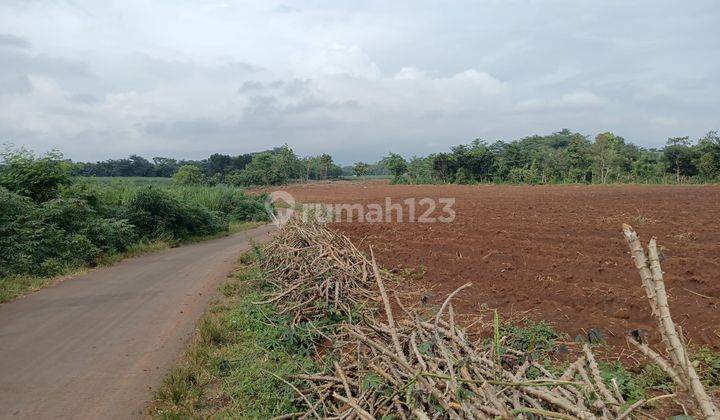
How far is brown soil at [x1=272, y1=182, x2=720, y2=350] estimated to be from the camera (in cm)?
514

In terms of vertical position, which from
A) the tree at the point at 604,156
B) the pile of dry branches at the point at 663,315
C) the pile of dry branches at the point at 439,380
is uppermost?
the tree at the point at 604,156

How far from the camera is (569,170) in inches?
1585

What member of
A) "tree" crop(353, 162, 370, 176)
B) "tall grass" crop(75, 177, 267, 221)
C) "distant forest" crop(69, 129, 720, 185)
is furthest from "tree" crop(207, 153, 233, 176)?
"tall grass" crop(75, 177, 267, 221)

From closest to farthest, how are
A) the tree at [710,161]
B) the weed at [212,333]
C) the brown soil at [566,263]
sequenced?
the brown soil at [566,263] → the weed at [212,333] → the tree at [710,161]

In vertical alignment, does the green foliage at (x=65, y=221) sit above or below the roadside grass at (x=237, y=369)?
above

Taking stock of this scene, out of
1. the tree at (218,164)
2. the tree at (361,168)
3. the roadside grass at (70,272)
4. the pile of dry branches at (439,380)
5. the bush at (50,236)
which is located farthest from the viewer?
the tree at (361,168)

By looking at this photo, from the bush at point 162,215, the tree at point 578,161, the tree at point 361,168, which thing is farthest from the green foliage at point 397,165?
the bush at point 162,215

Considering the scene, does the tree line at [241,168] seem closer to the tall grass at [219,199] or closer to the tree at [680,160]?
the tall grass at [219,199]

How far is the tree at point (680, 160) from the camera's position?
115ft

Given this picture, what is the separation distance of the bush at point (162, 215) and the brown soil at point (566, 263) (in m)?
5.83

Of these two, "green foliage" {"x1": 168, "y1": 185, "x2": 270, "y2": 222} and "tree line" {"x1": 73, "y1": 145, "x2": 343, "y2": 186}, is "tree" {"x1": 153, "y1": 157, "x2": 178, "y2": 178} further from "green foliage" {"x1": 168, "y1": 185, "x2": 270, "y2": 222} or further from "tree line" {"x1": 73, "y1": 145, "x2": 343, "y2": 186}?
"green foliage" {"x1": 168, "y1": 185, "x2": 270, "y2": 222}

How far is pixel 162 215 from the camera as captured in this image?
1501cm

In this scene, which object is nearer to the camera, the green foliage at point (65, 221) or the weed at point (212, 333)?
the weed at point (212, 333)

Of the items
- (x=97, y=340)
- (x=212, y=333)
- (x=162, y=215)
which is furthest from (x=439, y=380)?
(x=162, y=215)
